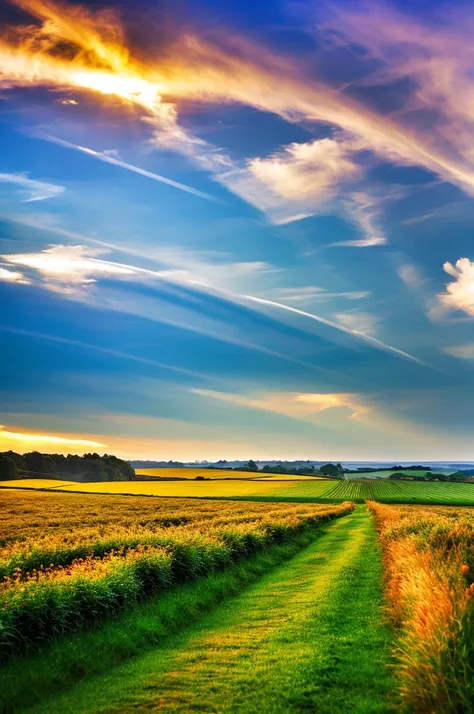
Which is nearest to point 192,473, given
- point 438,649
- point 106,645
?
point 106,645

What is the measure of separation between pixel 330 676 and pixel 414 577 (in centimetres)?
348

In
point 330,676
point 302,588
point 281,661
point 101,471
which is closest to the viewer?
point 330,676

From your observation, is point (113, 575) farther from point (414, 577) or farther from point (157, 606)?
point (414, 577)

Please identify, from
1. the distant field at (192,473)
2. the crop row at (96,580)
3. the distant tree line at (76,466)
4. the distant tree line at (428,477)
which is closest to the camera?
the crop row at (96,580)

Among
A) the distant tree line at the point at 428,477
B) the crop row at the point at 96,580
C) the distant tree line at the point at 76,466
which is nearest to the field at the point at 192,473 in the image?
the distant tree line at the point at 76,466

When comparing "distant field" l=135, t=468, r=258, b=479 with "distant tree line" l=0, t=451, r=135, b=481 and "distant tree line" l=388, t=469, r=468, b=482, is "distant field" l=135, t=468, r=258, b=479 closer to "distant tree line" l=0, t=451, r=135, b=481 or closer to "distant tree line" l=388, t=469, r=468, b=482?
"distant tree line" l=0, t=451, r=135, b=481

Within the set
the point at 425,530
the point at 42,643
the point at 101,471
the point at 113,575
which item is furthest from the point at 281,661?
the point at 101,471

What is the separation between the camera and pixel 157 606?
15789mm

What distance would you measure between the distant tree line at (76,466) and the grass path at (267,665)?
160869 mm

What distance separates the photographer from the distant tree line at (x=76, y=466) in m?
171

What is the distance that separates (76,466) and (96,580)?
173854 millimetres

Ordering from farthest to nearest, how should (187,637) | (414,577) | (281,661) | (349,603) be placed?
1. (349,603)
2. (187,637)
3. (414,577)
4. (281,661)

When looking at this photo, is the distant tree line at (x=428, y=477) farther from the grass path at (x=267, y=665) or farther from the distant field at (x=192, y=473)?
the grass path at (x=267, y=665)

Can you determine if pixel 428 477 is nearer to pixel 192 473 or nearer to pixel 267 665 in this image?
pixel 192 473
